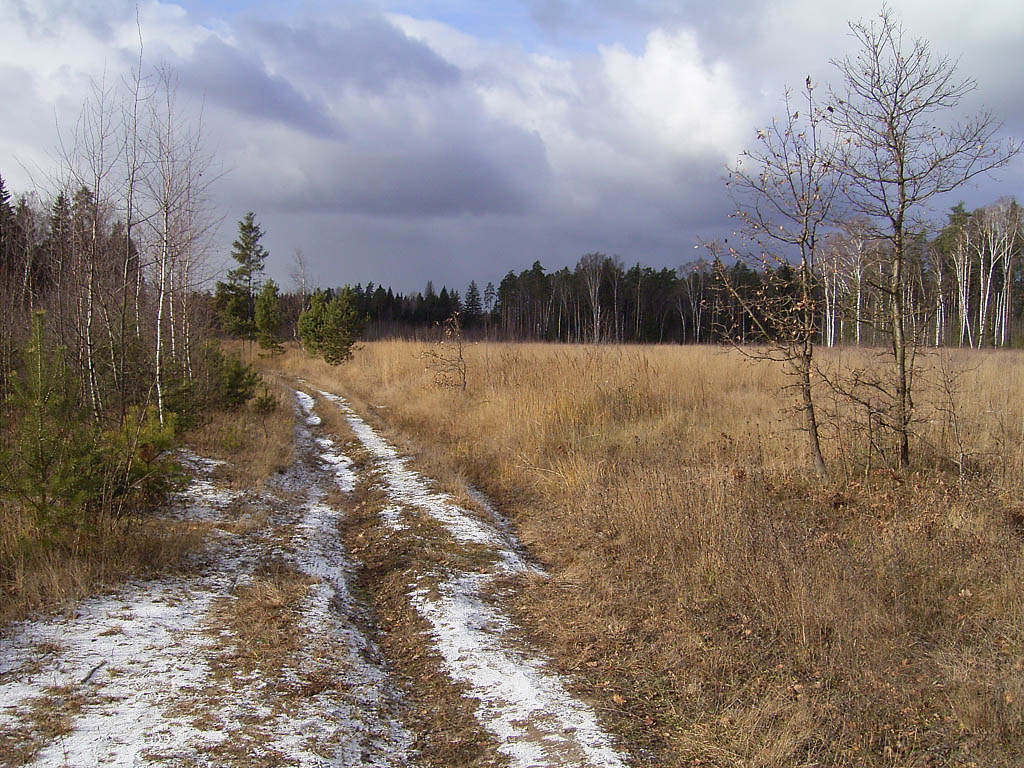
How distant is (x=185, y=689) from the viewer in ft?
11.5

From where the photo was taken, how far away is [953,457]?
7023 mm

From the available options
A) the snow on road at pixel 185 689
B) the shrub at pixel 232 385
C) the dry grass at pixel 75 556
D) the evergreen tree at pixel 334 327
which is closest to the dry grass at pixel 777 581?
the snow on road at pixel 185 689

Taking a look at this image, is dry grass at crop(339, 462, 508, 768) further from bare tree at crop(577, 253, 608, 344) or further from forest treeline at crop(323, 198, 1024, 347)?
bare tree at crop(577, 253, 608, 344)

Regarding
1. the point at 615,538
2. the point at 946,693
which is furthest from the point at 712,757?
the point at 615,538

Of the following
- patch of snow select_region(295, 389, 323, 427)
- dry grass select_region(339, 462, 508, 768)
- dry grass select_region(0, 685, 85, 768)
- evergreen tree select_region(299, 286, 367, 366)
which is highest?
evergreen tree select_region(299, 286, 367, 366)

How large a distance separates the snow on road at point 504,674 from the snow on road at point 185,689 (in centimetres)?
49

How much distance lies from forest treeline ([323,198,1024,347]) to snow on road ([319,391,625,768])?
2.99m

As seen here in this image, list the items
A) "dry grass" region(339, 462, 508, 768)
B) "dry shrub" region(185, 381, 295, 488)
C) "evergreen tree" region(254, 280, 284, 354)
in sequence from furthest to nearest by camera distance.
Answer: "evergreen tree" region(254, 280, 284, 354), "dry shrub" region(185, 381, 295, 488), "dry grass" region(339, 462, 508, 768)

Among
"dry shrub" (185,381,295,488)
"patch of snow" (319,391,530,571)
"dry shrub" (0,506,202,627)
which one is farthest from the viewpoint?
"dry shrub" (185,381,295,488)

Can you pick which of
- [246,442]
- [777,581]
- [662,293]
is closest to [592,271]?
[662,293]

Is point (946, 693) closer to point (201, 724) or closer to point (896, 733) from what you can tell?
point (896, 733)

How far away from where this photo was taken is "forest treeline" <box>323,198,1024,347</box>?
21.5 ft

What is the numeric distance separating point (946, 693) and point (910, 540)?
2003mm

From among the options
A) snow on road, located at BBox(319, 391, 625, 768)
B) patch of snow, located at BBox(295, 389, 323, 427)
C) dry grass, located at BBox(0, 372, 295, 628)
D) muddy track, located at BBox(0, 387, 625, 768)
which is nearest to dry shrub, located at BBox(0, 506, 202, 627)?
dry grass, located at BBox(0, 372, 295, 628)
